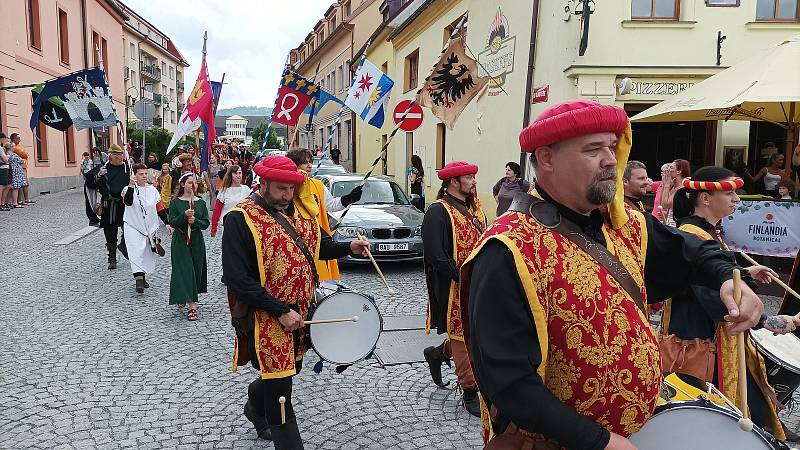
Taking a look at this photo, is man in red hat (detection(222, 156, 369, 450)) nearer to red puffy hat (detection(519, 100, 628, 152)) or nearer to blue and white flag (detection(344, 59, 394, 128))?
red puffy hat (detection(519, 100, 628, 152))

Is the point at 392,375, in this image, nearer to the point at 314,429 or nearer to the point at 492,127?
the point at 314,429

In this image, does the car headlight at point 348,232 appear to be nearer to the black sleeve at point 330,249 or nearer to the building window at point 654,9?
the black sleeve at point 330,249

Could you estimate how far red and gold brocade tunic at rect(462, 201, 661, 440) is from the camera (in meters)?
1.80

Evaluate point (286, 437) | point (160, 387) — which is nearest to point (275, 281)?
point (286, 437)

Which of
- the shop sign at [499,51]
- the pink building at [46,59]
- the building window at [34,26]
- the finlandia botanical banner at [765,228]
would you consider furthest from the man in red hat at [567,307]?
the building window at [34,26]

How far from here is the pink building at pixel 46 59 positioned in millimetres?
20359

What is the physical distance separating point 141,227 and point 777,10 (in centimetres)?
1128

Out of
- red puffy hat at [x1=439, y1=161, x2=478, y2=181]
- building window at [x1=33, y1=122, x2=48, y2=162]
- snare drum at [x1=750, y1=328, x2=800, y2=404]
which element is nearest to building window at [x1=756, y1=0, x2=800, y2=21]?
red puffy hat at [x1=439, y1=161, x2=478, y2=181]

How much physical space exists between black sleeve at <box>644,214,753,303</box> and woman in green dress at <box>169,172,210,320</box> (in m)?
5.93

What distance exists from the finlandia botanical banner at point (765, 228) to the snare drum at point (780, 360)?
541cm

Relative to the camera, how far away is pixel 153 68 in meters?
57.7

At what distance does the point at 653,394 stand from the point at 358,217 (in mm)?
8837

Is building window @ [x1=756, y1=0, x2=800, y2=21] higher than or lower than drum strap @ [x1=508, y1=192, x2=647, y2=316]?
higher

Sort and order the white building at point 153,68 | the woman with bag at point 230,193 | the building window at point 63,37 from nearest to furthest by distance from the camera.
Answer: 1. the woman with bag at point 230,193
2. the building window at point 63,37
3. the white building at point 153,68
